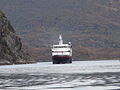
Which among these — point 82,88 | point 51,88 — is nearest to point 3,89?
point 51,88

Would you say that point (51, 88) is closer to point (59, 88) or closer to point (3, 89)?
point (59, 88)

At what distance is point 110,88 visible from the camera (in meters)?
51.9

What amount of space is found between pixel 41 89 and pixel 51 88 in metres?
1.65

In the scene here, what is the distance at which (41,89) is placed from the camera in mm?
53250

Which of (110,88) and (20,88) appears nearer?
(110,88)

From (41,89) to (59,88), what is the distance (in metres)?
2.21

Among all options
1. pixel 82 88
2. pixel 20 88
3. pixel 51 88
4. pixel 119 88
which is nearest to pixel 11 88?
pixel 20 88

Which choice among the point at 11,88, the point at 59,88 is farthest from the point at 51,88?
the point at 11,88

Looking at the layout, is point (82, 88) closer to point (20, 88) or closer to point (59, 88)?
point (59, 88)

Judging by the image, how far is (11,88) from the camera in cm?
5569

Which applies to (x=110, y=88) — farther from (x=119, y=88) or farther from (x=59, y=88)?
(x=59, y=88)

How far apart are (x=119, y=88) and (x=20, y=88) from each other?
11.8 m

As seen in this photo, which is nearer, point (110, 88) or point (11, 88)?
point (110, 88)

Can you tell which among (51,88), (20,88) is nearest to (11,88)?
(20,88)
